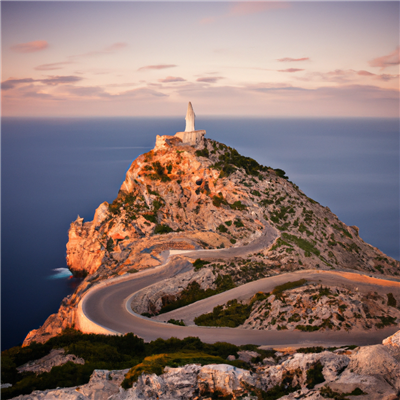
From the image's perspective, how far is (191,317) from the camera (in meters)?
26.0

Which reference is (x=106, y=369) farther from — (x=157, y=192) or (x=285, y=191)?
(x=285, y=191)

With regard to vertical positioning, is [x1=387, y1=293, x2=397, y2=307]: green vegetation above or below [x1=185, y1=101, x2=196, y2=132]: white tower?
below

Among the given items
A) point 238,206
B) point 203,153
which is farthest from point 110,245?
point 203,153

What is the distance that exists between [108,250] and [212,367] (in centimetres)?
3655

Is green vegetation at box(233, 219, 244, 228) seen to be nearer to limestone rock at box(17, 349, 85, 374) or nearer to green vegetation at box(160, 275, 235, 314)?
green vegetation at box(160, 275, 235, 314)

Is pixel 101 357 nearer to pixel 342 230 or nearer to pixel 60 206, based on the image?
pixel 342 230

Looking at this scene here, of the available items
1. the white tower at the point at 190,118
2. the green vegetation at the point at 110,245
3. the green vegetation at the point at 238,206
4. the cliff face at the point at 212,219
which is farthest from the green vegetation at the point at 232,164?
the green vegetation at the point at 110,245

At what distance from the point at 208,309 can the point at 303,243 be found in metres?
18.0

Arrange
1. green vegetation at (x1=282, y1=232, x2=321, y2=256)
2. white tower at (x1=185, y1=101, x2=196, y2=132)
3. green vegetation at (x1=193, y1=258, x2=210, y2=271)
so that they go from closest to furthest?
green vegetation at (x1=193, y1=258, x2=210, y2=271)
green vegetation at (x1=282, y1=232, x2=321, y2=256)
white tower at (x1=185, y1=101, x2=196, y2=132)

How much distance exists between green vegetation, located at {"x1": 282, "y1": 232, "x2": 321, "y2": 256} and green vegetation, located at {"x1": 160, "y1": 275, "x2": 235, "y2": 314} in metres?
11.4

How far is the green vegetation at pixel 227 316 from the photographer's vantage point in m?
23.5

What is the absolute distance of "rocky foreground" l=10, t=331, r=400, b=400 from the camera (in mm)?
11086

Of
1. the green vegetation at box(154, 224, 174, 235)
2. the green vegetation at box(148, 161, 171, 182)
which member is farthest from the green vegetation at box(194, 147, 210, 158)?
the green vegetation at box(154, 224, 174, 235)

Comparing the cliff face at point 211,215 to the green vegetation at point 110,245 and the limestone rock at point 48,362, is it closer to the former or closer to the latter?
the green vegetation at point 110,245
